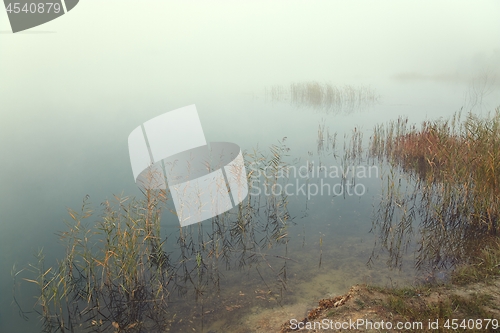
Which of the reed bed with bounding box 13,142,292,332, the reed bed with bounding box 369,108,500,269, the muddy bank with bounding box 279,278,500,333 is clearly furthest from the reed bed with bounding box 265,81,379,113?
the muddy bank with bounding box 279,278,500,333

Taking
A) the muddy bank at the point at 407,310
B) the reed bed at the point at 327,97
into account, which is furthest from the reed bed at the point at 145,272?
the reed bed at the point at 327,97

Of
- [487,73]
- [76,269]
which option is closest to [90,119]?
[76,269]

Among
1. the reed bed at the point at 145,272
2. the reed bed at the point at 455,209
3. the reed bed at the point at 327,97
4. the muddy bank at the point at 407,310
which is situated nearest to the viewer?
the muddy bank at the point at 407,310

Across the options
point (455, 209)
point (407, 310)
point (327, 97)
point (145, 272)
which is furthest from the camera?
point (327, 97)

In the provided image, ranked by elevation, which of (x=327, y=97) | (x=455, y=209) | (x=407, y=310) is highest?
(x=407, y=310)

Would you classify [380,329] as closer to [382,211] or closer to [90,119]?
[382,211]

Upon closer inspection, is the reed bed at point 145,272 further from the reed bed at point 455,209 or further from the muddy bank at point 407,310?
the reed bed at point 455,209

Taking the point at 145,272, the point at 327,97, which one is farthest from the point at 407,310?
the point at 327,97

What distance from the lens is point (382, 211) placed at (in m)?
5.74

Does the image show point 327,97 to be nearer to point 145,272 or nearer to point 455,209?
point 455,209

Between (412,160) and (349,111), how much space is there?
7.76 meters

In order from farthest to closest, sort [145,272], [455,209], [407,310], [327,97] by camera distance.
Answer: [327,97]
[455,209]
[145,272]
[407,310]

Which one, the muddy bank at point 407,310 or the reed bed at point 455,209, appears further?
the reed bed at point 455,209

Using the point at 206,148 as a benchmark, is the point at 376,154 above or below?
below
